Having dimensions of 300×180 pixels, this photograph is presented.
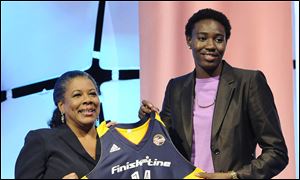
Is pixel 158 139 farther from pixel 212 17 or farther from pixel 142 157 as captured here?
pixel 212 17

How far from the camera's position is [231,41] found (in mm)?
2920

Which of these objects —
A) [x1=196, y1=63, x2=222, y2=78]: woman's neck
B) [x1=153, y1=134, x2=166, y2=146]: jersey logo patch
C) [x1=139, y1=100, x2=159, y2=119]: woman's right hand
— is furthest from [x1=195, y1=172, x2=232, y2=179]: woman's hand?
[x1=196, y1=63, x2=222, y2=78]: woman's neck

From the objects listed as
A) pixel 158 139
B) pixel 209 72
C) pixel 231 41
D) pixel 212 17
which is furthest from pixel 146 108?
pixel 231 41

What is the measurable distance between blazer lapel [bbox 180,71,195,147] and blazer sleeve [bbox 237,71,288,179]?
0.20 meters

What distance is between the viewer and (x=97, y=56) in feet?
9.87

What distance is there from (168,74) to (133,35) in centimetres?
34

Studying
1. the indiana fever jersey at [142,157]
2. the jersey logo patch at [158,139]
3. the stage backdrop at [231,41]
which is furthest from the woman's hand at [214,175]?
the stage backdrop at [231,41]

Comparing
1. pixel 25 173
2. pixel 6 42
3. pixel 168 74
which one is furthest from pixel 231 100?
pixel 6 42

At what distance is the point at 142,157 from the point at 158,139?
0.30ft

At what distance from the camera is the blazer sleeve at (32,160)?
1565 millimetres

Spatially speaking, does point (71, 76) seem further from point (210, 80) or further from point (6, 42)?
point (6, 42)

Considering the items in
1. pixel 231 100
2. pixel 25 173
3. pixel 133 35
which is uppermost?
pixel 133 35

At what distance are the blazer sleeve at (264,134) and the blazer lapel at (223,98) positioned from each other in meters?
0.07

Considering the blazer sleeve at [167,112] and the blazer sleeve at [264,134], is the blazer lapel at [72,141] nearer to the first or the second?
the blazer sleeve at [167,112]
